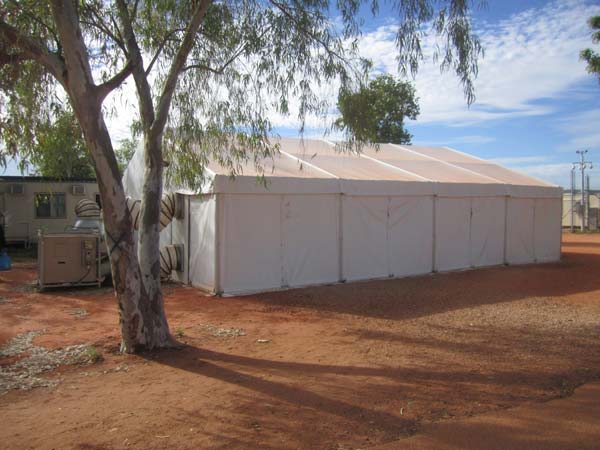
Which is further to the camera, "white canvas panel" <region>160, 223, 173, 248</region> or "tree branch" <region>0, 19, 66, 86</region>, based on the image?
"white canvas panel" <region>160, 223, 173, 248</region>

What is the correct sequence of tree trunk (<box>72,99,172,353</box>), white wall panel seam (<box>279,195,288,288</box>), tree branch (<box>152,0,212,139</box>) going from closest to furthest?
tree trunk (<box>72,99,172,353</box>), tree branch (<box>152,0,212,139</box>), white wall panel seam (<box>279,195,288,288</box>)

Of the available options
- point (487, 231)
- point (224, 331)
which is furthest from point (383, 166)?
point (224, 331)

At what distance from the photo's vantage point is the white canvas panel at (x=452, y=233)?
46.1ft

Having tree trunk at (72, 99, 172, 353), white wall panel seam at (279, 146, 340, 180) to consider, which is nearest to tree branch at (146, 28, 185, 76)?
tree trunk at (72, 99, 172, 353)

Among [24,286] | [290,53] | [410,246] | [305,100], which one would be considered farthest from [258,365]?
[24,286]

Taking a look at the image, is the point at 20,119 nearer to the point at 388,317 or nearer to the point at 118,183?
the point at 118,183

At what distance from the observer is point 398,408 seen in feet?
15.9

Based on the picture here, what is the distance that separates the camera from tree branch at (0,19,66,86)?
241 inches

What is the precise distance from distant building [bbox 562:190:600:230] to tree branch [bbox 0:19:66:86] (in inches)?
1473

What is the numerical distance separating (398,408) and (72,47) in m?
5.38

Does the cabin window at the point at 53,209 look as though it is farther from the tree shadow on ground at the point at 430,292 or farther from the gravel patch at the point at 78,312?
the tree shadow on ground at the point at 430,292

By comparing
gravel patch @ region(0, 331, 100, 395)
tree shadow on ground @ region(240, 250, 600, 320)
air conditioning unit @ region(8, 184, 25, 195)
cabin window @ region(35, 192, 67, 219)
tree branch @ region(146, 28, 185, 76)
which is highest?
tree branch @ region(146, 28, 185, 76)

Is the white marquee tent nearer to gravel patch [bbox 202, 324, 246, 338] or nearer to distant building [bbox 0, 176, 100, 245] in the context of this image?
gravel patch [bbox 202, 324, 246, 338]

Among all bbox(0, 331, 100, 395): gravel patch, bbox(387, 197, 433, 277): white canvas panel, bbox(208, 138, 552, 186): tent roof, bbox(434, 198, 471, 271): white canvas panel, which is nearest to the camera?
bbox(0, 331, 100, 395): gravel patch
